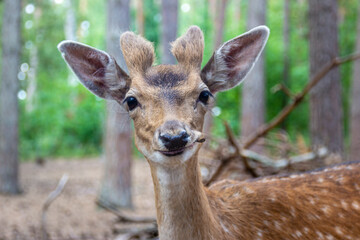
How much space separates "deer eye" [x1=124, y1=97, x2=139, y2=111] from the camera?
281cm

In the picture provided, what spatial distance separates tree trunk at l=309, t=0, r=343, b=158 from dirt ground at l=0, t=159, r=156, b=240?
13.3 ft

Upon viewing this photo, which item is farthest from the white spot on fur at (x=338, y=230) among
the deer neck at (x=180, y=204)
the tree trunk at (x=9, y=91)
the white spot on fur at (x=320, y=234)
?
the tree trunk at (x=9, y=91)

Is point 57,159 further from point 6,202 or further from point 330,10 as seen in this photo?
point 330,10

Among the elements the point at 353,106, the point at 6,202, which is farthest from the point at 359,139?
the point at 6,202

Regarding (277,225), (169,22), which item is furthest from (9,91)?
(277,225)

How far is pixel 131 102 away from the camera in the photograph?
2830 mm

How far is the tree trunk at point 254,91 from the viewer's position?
12.0 m

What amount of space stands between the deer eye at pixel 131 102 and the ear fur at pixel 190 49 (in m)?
0.45

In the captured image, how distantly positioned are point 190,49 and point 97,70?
27.9 inches

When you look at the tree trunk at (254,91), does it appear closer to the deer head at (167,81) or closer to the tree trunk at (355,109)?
the tree trunk at (355,109)

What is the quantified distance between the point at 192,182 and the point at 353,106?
6.49 m

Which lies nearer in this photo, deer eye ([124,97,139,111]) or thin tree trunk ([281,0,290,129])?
deer eye ([124,97,139,111])

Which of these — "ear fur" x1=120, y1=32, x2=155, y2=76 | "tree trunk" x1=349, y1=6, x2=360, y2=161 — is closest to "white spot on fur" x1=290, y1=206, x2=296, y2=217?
"ear fur" x1=120, y1=32, x2=155, y2=76

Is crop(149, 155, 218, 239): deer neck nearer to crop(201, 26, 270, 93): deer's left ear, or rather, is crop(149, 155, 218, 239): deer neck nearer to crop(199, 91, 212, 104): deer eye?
crop(199, 91, 212, 104): deer eye
